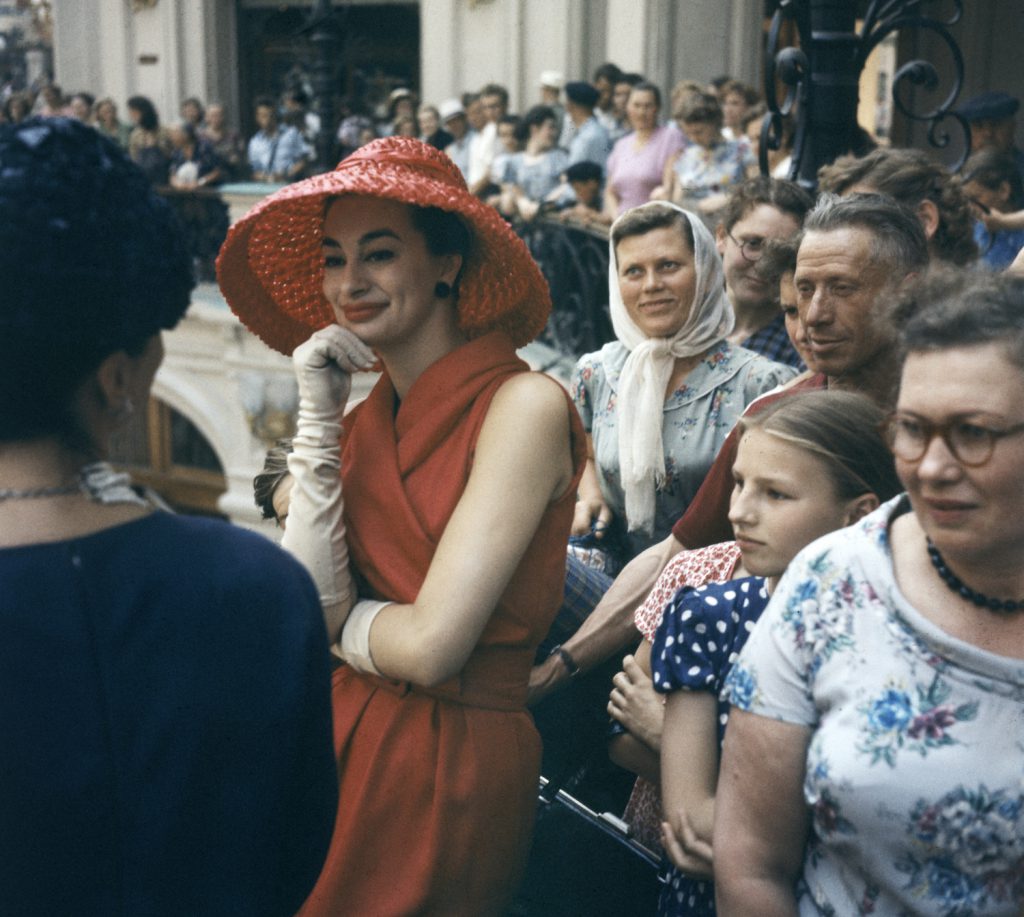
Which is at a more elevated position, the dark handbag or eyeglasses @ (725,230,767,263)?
eyeglasses @ (725,230,767,263)

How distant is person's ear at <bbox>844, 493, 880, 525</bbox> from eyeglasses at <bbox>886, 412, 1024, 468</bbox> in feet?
1.49

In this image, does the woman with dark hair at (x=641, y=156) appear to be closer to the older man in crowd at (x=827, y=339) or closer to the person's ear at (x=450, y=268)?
the older man in crowd at (x=827, y=339)

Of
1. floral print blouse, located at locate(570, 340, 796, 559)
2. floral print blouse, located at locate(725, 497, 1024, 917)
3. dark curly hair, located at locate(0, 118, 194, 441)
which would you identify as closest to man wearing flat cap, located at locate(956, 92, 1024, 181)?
floral print blouse, located at locate(570, 340, 796, 559)

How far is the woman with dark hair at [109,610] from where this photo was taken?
53.2 inches

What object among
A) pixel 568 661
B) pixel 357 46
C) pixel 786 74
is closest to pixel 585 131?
pixel 786 74

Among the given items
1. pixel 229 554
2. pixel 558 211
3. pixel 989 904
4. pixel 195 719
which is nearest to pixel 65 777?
pixel 195 719

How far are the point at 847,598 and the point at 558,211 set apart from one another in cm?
775

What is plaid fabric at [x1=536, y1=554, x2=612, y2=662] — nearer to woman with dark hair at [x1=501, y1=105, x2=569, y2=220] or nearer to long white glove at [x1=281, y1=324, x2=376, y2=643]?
long white glove at [x1=281, y1=324, x2=376, y2=643]

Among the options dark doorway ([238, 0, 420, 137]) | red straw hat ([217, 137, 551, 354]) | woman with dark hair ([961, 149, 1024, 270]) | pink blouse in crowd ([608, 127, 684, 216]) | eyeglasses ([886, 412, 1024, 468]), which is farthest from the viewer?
dark doorway ([238, 0, 420, 137])

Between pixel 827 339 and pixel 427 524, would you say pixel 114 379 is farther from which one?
pixel 827 339

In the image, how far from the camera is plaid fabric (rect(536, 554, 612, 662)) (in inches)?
107

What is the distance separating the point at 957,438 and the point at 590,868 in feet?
4.09

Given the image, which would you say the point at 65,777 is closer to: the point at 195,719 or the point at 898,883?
the point at 195,719

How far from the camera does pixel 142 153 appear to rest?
47.5 feet
